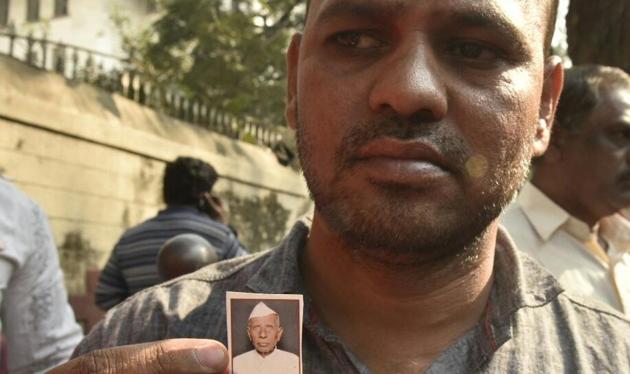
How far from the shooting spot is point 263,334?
4.35 ft

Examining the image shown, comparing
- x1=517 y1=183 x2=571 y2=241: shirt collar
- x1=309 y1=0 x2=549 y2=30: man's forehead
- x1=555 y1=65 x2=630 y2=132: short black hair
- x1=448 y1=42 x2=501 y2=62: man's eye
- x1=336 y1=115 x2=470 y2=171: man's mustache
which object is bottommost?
x1=517 y1=183 x2=571 y2=241: shirt collar

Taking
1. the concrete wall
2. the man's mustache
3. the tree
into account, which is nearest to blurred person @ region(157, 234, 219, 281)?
the man's mustache

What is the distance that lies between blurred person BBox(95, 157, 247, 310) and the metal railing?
369cm

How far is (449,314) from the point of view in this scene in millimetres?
1801

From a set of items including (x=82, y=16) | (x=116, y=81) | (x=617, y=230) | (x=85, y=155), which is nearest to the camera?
(x=617, y=230)

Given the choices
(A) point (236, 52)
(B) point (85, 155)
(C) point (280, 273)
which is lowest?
(C) point (280, 273)

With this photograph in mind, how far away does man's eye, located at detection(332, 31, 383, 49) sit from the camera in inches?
69.2

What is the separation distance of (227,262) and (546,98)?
0.78m

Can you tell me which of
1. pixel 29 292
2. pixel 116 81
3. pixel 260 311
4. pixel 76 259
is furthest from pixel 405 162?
pixel 116 81

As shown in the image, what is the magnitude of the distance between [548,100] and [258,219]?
32.5 feet

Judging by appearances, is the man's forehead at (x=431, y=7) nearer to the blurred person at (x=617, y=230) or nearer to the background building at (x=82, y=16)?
the blurred person at (x=617, y=230)

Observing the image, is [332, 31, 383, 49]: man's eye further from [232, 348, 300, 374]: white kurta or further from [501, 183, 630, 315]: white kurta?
[501, 183, 630, 315]: white kurta

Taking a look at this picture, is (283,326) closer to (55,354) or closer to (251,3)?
(55,354)

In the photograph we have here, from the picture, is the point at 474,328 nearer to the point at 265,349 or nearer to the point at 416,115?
the point at 416,115
